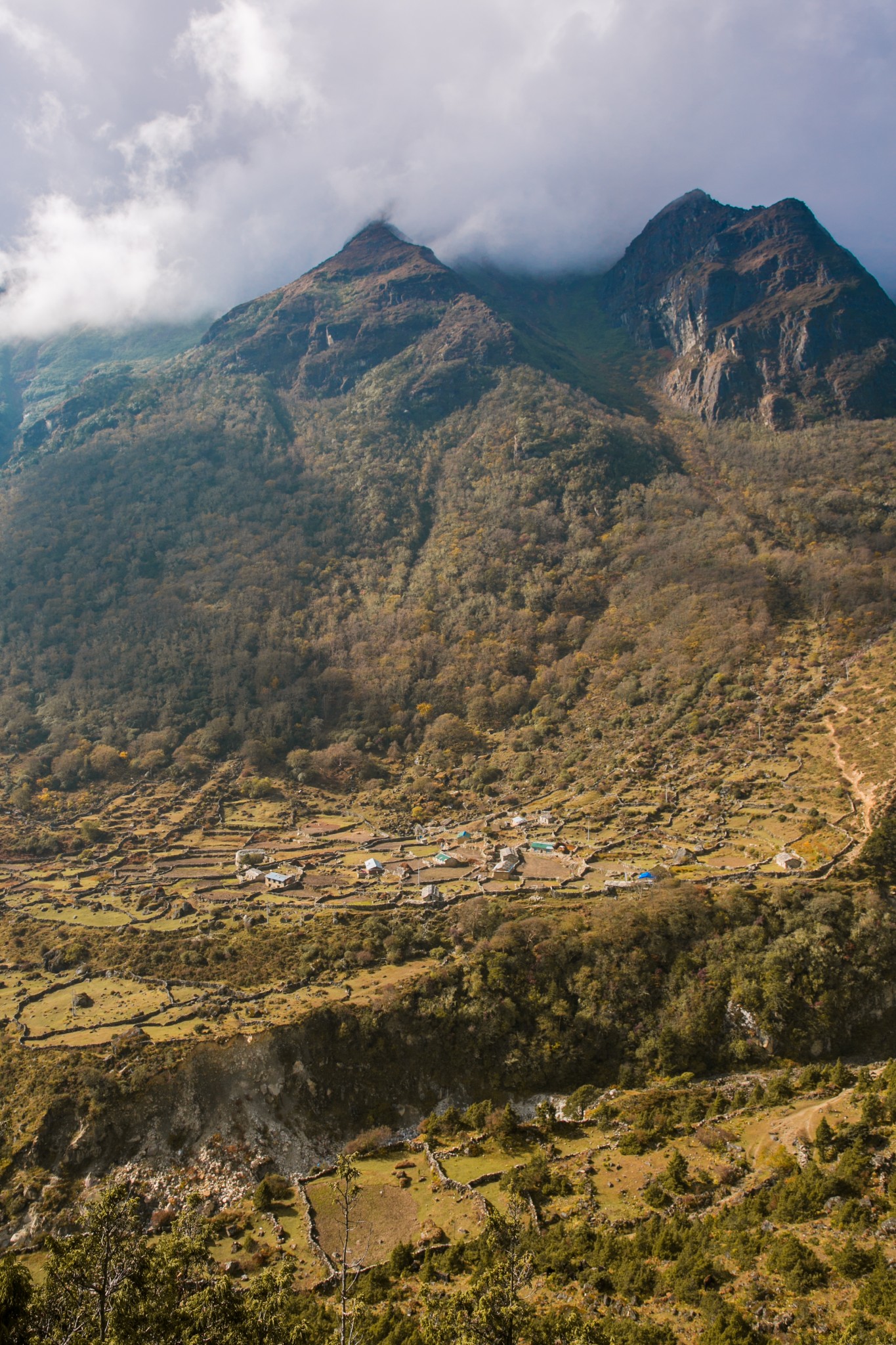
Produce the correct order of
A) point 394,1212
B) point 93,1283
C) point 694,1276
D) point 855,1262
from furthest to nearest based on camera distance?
point 394,1212, point 694,1276, point 855,1262, point 93,1283

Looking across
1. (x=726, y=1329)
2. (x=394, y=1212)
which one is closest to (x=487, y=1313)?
(x=726, y=1329)

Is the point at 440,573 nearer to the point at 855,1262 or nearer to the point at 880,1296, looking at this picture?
the point at 855,1262

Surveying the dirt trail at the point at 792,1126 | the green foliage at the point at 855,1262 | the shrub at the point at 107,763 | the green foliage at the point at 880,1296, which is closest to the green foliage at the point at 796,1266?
the green foliage at the point at 855,1262

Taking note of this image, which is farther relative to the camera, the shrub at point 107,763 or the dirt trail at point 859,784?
the shrub at point 107,763

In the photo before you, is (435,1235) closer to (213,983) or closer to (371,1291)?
(371,1291)

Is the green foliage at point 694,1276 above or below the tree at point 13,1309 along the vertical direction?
below

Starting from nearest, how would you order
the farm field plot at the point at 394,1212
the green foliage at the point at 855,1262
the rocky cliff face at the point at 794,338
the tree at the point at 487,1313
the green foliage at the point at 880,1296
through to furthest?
the tree at the point at 487,1313, the green foliage at the point at 880,1296, the green foliage at the point at 855,1262, the farm field plot at the point at 394,1212, the rocky cliff face at the point at 794,338

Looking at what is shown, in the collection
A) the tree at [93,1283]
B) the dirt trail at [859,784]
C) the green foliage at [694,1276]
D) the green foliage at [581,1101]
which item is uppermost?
the tree at [93,1283]

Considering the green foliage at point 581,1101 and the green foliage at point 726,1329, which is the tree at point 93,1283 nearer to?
the green foliage at point 726,1329
